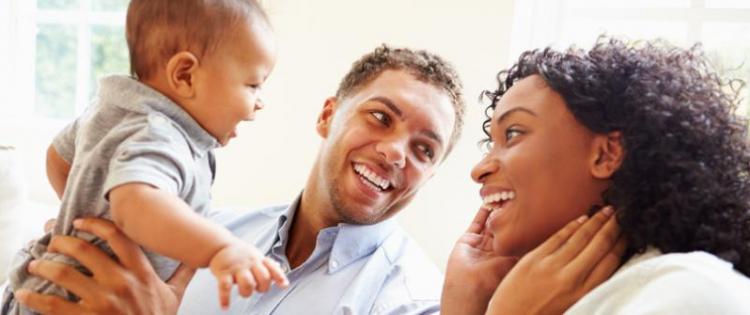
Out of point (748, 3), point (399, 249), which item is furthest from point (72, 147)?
point (748, 3)

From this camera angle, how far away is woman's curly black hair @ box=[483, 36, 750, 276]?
1155 mm

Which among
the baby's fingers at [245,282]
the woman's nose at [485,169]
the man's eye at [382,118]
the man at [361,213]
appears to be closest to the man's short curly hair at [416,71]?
the man at [361,213]

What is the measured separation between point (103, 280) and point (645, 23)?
2456 millimetres

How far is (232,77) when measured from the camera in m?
1.45

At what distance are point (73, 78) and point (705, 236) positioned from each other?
3.56m

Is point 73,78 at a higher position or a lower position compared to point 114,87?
lower

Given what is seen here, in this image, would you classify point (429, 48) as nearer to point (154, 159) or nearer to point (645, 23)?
point (645, 23)

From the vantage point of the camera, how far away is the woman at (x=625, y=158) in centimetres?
115

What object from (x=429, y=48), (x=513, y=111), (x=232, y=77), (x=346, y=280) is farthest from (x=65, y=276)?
(x=429, y=48)

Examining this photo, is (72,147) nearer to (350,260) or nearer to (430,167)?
(350,260)

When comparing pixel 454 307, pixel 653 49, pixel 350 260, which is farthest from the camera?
pixel 350 260

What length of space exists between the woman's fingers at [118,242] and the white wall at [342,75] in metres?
1.77

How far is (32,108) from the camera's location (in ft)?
13.4

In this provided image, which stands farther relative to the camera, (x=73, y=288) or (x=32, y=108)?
(x=32, y=108)
